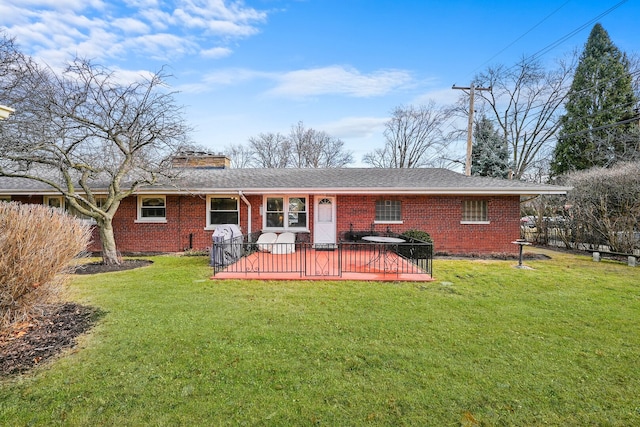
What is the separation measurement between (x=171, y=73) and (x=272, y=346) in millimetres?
9333

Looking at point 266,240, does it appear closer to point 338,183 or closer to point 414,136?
point 338,183

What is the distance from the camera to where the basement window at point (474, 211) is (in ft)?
39.6

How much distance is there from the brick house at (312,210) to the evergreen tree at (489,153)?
35.3ft

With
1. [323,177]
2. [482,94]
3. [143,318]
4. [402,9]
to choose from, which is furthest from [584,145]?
[143,318]

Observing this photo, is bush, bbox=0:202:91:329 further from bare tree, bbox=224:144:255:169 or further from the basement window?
bare tree, bbox=224:144:255:169

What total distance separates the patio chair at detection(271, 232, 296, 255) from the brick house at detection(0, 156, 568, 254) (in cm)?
68

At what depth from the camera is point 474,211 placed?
12.1 m

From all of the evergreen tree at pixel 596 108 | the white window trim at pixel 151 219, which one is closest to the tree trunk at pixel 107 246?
the white window trim at pixel 151 219

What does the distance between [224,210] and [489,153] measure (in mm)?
18948

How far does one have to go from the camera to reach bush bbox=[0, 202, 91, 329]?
3.86 metres

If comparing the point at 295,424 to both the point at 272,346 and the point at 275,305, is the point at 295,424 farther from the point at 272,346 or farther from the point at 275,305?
the point at 275,305

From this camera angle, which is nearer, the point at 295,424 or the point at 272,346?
the point at 295,424

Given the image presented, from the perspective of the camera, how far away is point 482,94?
27562mm

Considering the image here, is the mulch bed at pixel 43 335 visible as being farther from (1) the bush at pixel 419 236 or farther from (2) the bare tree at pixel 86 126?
(1) the bush at pixel 419 236
